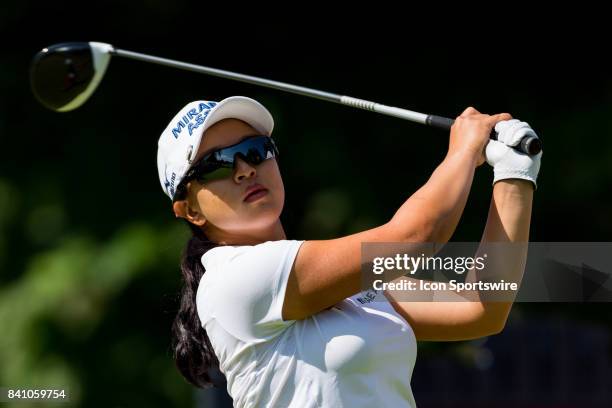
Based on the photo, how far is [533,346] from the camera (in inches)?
296

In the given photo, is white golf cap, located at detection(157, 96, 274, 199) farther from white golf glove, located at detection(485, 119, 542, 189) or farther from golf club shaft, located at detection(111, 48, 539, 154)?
white golf glove, located at detection(485, 119, 542, 189)

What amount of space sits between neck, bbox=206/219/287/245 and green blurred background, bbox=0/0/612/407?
243cm

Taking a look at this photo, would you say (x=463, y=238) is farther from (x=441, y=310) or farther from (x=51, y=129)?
(x=441, y=310)

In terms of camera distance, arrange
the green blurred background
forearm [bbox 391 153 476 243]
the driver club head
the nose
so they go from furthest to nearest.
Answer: the green blurred background, the driver club head, the nose, forearm [bbox 391 153 476 243]

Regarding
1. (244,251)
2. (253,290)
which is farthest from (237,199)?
(253,290)

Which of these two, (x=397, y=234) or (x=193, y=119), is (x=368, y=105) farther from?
(x=397, y=234)

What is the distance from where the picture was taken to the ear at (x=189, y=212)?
3205 millimetres

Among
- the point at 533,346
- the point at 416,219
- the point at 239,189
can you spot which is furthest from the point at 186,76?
the point at 416,219

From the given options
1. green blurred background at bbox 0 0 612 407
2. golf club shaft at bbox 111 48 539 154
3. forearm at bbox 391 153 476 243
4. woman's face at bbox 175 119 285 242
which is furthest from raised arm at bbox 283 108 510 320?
green blurred background at bbox 0 0 612 407

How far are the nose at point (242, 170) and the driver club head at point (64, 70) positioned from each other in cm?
122

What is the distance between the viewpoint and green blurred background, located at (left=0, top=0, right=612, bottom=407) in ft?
18.8

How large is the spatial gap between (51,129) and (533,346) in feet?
9.45

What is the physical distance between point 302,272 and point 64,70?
1.61 metres

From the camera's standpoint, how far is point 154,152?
239 inches
